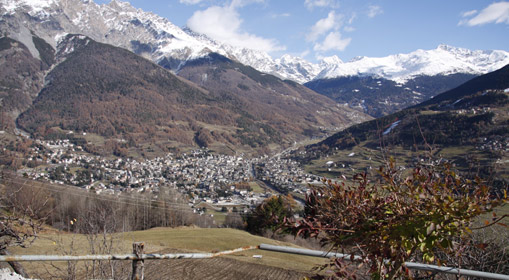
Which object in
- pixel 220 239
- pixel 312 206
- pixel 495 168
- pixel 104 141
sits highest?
pixel 104 141

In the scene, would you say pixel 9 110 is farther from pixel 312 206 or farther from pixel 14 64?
pixel 312 206

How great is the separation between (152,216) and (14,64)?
684 feet

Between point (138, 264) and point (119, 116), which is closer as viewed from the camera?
point (138, 264)

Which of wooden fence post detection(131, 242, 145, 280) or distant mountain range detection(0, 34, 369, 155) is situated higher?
distant mountain range detection(0, 34, 369, 155)

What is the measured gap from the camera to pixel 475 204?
189cm

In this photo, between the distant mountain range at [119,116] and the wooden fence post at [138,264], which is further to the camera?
the distant mountain range at [119,116]

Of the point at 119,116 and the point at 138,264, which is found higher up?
the point at 119,116

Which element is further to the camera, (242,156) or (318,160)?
(242,156)

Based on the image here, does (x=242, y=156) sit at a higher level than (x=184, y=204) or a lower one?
higher

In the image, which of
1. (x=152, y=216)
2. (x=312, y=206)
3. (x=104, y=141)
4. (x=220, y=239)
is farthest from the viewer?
(x=104, y=141)

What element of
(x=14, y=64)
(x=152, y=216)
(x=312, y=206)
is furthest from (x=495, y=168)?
(x=14, y=64)

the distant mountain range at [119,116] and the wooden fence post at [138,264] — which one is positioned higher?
the distant mountain range at [119,116]

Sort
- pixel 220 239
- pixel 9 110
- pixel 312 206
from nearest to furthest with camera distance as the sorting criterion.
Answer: pixel 312 206 → pixel 220 239 → pixel 9 110

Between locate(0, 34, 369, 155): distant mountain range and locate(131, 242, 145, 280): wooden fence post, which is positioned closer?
locate(131, 242, 145, 280): wooden fence post
